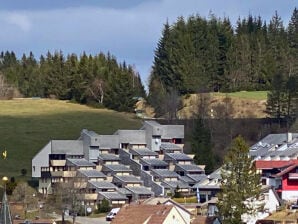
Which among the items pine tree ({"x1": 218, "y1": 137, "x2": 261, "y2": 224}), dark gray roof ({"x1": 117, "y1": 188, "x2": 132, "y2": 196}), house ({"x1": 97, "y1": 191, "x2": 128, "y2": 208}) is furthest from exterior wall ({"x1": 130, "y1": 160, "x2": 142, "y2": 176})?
pine tree ({"x1": 218, "y1": 137, "x2": 261, "y2": 224})

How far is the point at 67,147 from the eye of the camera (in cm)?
9681

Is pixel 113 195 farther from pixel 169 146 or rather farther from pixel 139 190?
pixel 169 146

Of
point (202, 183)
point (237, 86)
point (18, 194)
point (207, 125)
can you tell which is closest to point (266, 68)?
point (237, 86)

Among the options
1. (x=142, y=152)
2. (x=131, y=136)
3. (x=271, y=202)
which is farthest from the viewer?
(x=131, y=136)

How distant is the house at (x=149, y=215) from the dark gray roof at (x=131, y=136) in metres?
32.5

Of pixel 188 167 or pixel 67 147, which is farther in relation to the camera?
pixel 188 167

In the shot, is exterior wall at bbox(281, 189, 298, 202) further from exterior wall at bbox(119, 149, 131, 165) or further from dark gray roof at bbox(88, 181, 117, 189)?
exterior wall at bbox(119, 149, 131, 165)

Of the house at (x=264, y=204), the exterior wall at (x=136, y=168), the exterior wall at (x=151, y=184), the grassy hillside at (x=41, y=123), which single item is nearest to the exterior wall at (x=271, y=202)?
the house at (x=264, y=204)

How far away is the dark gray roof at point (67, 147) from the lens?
9612 centimetres

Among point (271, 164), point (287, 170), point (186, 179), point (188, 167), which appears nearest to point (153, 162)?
point (188, 167)

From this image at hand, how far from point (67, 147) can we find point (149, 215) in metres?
31.1

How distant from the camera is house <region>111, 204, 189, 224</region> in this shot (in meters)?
66.2

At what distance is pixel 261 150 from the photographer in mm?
96188

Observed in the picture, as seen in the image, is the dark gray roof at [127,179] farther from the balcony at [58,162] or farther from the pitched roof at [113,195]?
the balcony at [58,162]
